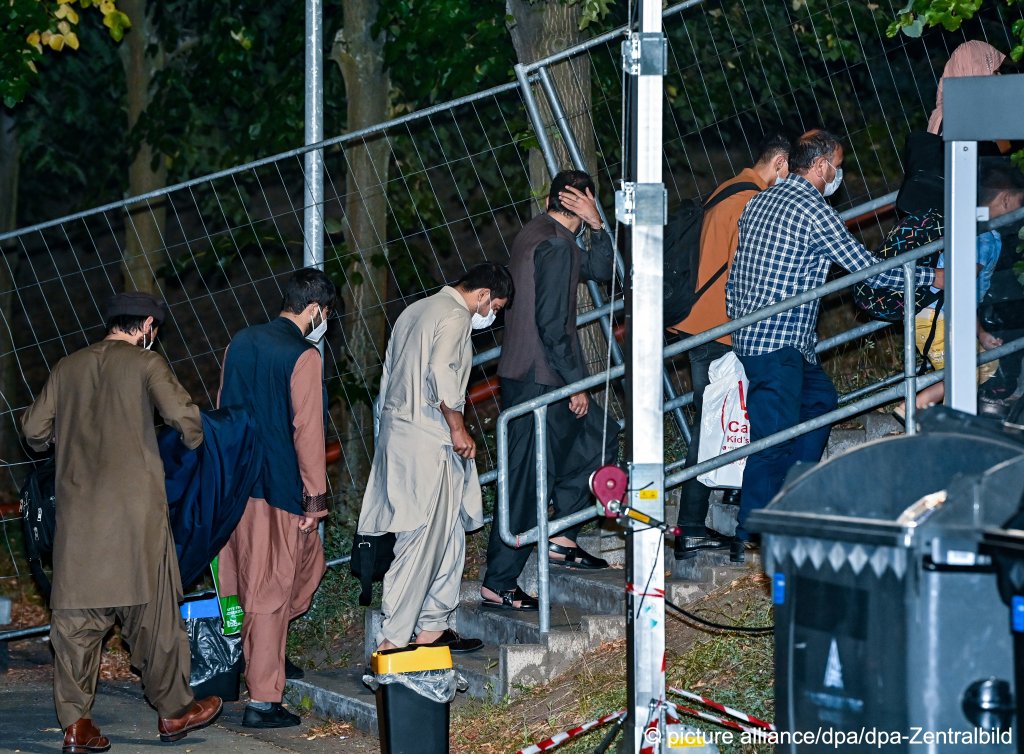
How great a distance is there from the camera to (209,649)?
7211 mm

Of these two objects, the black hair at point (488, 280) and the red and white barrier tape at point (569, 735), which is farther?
the black hair at point (488, 280)

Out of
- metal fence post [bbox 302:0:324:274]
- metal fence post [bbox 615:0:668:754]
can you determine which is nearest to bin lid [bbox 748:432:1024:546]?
metal fence post [bbox 615:0:668:754]

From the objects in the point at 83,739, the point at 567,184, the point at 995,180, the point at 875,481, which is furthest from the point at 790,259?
the point at 83,739

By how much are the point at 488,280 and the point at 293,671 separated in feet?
7.25

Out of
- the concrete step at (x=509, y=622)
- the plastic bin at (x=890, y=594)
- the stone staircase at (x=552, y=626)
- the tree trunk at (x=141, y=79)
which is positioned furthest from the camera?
the tree trunk at (x=141, y=79)

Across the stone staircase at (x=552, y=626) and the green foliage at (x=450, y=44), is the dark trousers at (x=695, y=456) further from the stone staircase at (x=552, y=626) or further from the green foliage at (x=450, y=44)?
the green foliage at (x=450, y=44)

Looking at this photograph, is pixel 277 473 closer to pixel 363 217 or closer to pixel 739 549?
pixel 739 549

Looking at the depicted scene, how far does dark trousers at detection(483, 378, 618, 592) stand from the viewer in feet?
23.8

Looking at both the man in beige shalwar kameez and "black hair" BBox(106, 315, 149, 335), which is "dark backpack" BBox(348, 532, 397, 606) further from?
"black hair" BBox(106, 315, 149, 335)

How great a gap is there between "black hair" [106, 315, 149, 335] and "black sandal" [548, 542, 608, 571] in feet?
7.60

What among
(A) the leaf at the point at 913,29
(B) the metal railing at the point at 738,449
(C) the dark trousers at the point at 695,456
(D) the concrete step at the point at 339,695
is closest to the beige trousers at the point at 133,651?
(D) the concrete step at the point at 339,695

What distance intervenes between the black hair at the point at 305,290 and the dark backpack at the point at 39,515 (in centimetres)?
127

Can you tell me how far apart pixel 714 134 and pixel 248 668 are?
13.4 feet

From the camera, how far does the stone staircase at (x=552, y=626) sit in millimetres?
6766
